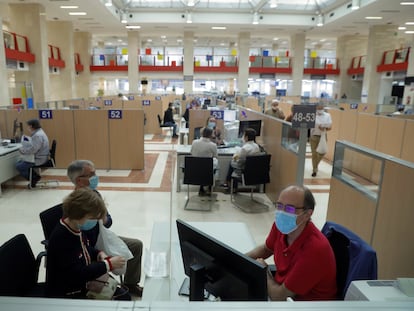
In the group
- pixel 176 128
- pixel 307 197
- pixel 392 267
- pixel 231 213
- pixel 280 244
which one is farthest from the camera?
pixel 176 128

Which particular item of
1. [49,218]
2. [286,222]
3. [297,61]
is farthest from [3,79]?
[297,61]

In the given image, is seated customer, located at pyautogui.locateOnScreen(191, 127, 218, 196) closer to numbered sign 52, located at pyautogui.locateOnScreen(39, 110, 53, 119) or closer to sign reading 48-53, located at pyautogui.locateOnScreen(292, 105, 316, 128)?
sign reading 48-53, located at pyautogui.locateOnScreen(292, 105, 316, 128)

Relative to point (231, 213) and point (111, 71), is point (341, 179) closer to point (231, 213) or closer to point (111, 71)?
point (231, 213)

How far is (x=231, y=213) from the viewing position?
4.93 metres

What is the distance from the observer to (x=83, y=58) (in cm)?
2061

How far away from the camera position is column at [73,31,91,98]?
67.6 feet

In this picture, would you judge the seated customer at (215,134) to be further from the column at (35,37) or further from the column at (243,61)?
the column at (243,61)

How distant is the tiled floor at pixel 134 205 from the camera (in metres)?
4.24

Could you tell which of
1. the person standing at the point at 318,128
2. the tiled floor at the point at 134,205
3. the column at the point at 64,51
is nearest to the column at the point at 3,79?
the tiled floor at the point at 134,205

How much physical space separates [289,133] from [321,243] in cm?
342

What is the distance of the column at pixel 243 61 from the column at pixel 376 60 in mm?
6647

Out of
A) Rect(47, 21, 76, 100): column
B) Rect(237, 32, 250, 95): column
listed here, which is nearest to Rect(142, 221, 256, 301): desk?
Rect(47, 21, 76, 100): column

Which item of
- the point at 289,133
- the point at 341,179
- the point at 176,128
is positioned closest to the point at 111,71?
the point at 176,128

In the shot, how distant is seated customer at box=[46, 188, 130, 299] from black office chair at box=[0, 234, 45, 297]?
0.71ft
